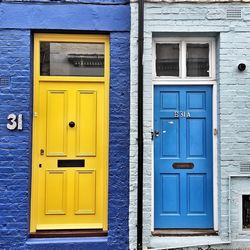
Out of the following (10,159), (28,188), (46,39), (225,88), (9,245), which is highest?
(46,39)

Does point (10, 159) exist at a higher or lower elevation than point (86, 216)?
higher

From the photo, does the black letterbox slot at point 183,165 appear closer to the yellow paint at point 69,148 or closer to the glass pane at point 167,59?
the yellow paint at point 69,148

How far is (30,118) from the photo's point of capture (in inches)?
221

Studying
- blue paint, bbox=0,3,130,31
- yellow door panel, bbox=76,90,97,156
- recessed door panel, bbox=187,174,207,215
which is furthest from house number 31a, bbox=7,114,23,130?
recessed door panel, bbox=187,174,207,215

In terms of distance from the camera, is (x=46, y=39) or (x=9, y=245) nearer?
(x=9, y=245)

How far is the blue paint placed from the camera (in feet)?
18.4

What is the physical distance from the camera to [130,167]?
18.0 feet

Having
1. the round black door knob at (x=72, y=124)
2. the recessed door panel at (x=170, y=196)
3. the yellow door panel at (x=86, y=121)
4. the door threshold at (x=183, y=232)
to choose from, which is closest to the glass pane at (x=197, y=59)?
the yellow door panel at (x=86, y=121)

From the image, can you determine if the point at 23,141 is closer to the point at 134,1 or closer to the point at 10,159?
the point at 10,159

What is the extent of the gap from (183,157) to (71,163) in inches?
66.5

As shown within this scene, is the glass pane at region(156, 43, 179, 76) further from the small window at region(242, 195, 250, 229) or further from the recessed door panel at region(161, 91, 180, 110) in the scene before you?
the small window at region(242, 195, 250, 229)

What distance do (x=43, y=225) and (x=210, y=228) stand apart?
2.48 metres

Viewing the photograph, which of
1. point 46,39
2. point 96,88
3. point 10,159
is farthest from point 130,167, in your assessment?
point 46,39

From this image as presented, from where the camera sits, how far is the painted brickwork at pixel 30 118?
5.48 metres
